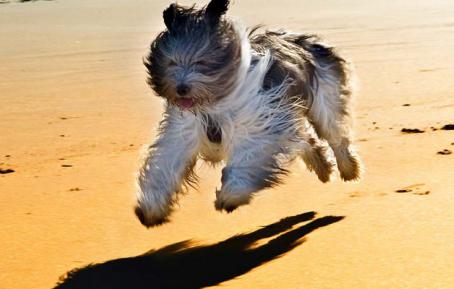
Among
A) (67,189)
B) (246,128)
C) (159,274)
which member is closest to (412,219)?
(246,128)

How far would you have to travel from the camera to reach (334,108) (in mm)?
6121

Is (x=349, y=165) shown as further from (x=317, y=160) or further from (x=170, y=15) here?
(x=170, y=15)

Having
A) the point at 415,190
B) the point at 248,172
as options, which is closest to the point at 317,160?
the point at 415,190

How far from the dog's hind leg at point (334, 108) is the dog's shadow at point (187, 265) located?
1.23 meters

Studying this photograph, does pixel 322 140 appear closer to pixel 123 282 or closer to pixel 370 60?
pixel 123 282

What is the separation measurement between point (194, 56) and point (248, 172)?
635mm

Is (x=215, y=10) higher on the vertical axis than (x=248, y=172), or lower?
higher

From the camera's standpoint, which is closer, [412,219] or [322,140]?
[412,219]

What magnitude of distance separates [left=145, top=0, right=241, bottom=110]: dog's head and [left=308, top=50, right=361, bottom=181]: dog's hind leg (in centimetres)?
105

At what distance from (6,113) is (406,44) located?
655cm

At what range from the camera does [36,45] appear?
579 inches

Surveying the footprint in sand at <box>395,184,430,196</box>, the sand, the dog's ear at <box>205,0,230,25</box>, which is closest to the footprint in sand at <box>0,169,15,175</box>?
the sand

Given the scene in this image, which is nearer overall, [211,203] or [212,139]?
[212,139]

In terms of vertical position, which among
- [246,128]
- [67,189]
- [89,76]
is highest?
[246,128]
